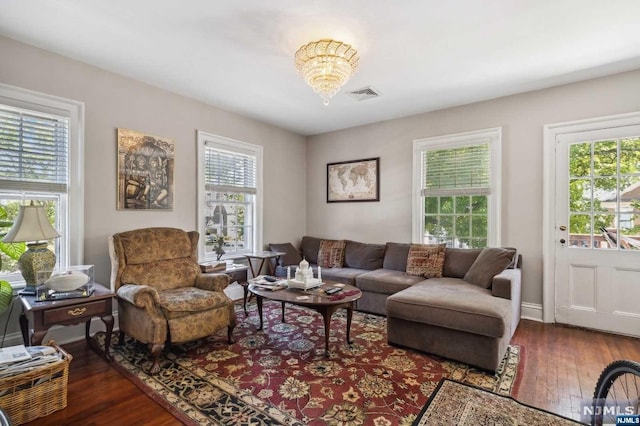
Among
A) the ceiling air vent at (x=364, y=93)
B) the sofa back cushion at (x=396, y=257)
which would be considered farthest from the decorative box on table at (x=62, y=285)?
the sofa back cushion at (x=396, y=257)

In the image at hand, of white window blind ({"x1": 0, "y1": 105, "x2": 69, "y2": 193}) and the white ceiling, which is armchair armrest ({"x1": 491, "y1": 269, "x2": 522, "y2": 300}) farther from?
white window blind ({"x1": 0, "y1": 105, "x2": 69, "y2": 193})

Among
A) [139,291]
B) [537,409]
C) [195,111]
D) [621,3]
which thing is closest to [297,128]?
[195,111]

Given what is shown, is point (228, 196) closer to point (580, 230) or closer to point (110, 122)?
point (110, 122)

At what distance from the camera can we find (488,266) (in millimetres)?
3219

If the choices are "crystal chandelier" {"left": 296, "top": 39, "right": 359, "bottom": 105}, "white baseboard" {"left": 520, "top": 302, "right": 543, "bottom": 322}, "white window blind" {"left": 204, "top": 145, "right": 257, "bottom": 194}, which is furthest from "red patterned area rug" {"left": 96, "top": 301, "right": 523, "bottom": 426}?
"crystal chandelier" {"left": 296, "top": 39, "right": 359, "bottom": 105}

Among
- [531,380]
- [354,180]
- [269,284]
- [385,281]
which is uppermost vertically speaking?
[354,180]

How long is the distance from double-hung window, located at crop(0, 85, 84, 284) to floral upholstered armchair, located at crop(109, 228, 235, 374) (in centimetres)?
50

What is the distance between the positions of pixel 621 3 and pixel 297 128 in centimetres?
395

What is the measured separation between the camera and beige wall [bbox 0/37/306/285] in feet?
9.16

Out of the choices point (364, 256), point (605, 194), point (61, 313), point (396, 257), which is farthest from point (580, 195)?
point (61, 313)

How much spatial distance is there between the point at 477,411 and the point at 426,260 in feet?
6.99

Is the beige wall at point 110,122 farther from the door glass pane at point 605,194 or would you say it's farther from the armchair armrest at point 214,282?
the door glass pane at point 605,194

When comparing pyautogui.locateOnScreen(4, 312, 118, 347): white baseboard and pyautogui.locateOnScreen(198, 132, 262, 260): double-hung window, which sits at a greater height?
pyautogui.locateOnScreen(198, 132, 262, 260): double-hung window

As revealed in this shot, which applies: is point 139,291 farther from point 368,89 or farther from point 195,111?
point 368,89
